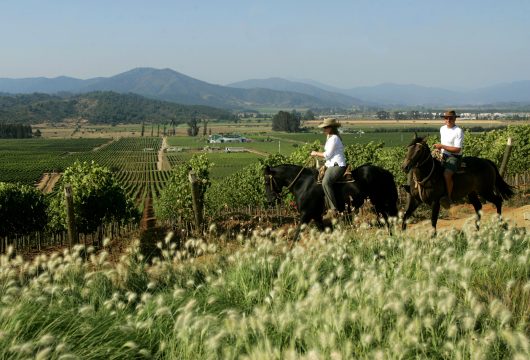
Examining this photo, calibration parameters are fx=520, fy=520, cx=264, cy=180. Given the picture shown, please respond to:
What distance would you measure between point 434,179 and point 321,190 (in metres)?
2.71

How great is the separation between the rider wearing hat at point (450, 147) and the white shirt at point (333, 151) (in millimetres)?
2320

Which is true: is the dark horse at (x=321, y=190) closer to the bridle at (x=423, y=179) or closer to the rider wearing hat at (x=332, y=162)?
the rider wearing hat at (x=332, y=162)

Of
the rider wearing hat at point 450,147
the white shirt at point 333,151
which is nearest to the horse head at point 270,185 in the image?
the white shirt at point 333,151

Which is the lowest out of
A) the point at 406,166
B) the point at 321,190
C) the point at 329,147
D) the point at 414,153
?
the point at 321,190

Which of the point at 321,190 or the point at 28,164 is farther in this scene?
the point at 28,164

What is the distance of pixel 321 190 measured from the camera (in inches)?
514

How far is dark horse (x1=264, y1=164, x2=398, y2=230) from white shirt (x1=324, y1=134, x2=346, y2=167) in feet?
2.07

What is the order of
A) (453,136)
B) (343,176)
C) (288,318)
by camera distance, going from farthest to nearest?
(343,176), (453,136), (288,318)

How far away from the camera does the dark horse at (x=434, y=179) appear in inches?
472

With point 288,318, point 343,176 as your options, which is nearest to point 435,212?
point 343,176

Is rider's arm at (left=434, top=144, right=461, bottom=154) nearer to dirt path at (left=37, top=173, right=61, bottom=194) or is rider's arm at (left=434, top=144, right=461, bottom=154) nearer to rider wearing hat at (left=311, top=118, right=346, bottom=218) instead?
rider wearing hat at (left=311, top=118, right=346, bottom=218)

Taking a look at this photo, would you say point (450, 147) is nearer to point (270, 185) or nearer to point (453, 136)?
point (453, 136)

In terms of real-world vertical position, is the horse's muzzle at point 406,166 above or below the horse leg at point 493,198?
above

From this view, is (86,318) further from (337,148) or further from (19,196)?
(19,196)
